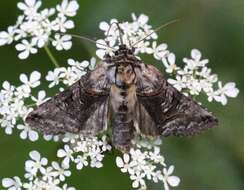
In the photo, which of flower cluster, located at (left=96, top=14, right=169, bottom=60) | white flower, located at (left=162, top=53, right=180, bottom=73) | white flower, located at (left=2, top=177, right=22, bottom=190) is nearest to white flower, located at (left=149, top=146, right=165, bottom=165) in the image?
white flower, located at (left=162, top=53, right=180, bottom=73)

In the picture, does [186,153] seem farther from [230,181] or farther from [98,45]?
[98,45]

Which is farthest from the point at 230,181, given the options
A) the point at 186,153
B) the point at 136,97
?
the point at 136,97

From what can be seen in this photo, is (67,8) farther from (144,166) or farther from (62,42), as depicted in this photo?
(144,166)

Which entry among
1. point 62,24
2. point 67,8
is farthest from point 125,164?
point 67,8

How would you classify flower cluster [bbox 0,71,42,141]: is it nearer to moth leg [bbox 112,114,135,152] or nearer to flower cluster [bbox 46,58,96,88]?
flower cluster [bbox 46,58,96,88]

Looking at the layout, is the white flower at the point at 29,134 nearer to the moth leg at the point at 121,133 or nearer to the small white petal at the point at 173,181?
the moth leg at the point at 121,133

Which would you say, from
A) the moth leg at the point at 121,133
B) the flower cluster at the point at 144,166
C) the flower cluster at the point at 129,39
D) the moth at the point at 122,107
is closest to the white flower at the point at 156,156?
the flower cluster at the point at 144,166
